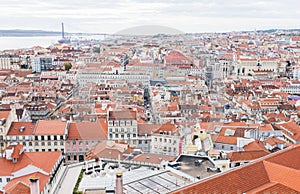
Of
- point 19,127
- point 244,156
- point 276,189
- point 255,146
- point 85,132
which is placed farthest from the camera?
point 19,127

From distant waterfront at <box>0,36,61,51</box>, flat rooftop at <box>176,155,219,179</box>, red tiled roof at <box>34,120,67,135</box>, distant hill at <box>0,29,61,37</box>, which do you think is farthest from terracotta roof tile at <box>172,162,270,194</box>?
distant hill at <box>0,29,61,37</box>

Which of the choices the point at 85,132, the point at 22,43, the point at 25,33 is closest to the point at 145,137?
the point at 85,132

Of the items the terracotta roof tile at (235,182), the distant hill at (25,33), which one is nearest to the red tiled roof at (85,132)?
the terracotta roof tile at (235,182)

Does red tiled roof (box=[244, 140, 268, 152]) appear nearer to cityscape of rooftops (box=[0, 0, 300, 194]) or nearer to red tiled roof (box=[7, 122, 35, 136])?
cityscape of rooftops (box=[0, 0, 300, 194])

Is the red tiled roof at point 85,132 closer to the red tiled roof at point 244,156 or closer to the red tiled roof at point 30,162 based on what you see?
the red tiled roof at point 30,162

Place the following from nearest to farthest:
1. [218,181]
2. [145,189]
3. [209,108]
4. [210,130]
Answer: [218,181]
[145,189]
[210,130]
[209,108]

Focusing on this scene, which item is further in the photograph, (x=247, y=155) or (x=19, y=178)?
(x=247, y=155)

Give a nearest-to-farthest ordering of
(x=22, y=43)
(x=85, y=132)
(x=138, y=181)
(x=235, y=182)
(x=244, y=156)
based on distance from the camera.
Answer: (x=235, y=182) → (x=138, y=181) → (x=244, y=156) → (x=85, y=132) → (x=22, y=43)

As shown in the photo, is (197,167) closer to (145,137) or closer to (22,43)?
(145,137)

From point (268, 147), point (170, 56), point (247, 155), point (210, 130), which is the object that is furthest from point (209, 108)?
point (170, 56)

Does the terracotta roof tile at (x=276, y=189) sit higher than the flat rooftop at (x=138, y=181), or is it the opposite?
the terracotta roof tile at (x=276, y=189)

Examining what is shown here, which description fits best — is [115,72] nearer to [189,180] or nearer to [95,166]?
[95,166]
